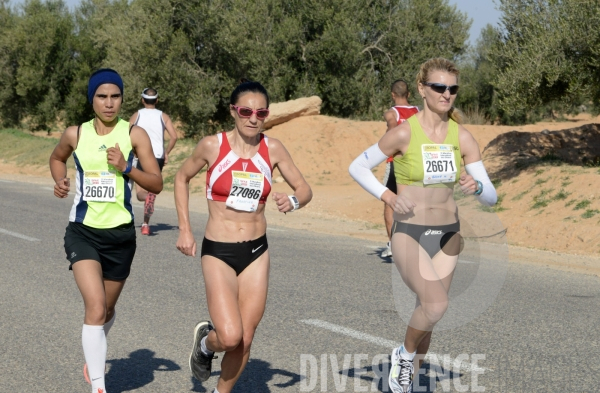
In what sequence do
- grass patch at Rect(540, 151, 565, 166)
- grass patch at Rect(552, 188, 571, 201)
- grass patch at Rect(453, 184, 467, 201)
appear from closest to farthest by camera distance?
grass patch at Rect(453, 184, 467, 201) < grass patch at Rect(552, 188, 571, 201) < grass patch at Rect(540, 151, 565, 166)

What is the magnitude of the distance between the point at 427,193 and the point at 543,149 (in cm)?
1582

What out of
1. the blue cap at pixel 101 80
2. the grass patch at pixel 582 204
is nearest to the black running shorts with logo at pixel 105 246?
the blue cap at pixel 101 80

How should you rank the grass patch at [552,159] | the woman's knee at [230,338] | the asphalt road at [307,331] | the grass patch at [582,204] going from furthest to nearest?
the grass patch at [552,159] < the grass patch at [582,204] < the asphalt road at [307,331] < the woman's knee at [230,338]

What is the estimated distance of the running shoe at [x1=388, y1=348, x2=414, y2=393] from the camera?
4977mm

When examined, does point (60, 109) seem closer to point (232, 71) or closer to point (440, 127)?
point (232, 71)

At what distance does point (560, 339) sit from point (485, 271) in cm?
183

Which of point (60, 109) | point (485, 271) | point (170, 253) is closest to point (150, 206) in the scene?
point (170, 253)

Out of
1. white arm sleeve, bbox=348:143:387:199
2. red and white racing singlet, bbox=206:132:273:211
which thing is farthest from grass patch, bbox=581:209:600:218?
red and white racing singlet, bbox=206:132:273:211

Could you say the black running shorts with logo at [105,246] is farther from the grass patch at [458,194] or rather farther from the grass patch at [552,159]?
the grass patch at [552,159]

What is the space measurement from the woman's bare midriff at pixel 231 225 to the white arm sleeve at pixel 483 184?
4.31ft

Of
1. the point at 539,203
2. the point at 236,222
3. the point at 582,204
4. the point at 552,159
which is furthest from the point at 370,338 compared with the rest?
the point at 552,159

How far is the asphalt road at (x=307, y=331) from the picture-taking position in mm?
5508

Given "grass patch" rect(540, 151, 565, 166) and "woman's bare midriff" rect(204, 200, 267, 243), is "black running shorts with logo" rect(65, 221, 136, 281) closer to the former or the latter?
"woman's bare midriff" rect(204, 200, 267, 243)

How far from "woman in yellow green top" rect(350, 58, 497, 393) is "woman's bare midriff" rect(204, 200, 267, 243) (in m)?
0.75
